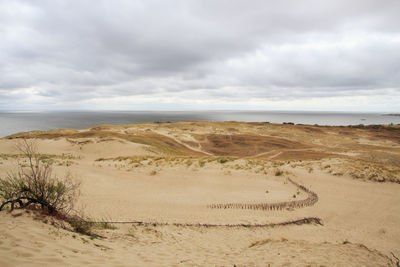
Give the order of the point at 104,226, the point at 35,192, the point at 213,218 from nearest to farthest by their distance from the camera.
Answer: the point at 35,192 → the point at 104,226 → the point at 213,218

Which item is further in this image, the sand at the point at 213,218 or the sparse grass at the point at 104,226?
the sparse grass at the point at 104,226

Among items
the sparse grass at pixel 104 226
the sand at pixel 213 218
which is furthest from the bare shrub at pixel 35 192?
the sparse grass at pixel 104 226

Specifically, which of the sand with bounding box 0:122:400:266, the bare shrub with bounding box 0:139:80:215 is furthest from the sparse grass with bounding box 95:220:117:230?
the bare shrub with bounding box 0:139:80:215

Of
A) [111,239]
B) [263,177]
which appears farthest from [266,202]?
[111,239]

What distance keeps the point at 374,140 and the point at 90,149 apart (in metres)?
58.7

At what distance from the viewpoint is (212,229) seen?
25.4 feet

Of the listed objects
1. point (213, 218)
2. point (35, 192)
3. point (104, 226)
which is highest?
point (35, 192)

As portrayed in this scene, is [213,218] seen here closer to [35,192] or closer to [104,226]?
[104,226]

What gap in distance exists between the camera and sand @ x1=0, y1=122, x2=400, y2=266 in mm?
4633

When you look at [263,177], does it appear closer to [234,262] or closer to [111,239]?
[234,262]

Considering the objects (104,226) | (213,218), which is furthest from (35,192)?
(213,218)

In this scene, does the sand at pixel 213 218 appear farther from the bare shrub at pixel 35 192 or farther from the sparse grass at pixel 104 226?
the bare shrub at pixel 35 192

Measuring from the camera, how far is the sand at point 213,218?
15.2 feet

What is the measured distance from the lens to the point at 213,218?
28.2ft
